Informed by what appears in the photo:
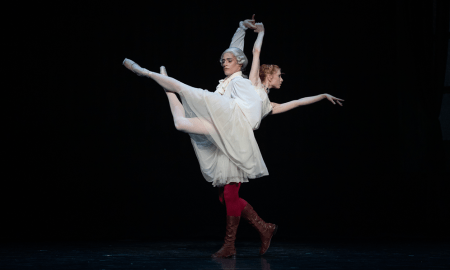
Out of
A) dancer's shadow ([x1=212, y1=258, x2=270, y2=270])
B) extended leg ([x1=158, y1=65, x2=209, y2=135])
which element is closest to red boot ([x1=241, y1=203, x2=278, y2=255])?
dancer's shadow ([x1=212, y1=258, x2=270, y2=270])

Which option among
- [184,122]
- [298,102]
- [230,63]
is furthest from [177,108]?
[298,102]

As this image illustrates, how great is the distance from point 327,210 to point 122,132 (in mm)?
1944

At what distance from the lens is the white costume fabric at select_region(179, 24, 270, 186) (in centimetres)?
269

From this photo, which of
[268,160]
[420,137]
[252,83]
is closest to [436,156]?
[420,137]

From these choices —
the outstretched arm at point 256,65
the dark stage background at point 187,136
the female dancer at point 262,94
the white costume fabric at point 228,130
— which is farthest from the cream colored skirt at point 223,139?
the dark stage background at point 187,136

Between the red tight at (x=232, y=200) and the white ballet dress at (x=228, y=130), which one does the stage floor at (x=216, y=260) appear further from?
the white ballet dress at (x=228, y=130)

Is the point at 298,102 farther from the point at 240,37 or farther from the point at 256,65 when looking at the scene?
the point at 240,37

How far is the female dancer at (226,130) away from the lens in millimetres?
2686

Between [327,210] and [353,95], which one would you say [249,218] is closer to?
[327,210]

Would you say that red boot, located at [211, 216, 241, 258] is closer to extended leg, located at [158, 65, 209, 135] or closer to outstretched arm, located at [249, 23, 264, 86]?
extended leg, located at [158, 65, 209, 135]

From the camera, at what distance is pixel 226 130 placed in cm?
271

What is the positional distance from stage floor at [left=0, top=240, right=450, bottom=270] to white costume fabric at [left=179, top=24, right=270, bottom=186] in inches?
19.5

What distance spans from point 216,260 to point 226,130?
28.2 inches

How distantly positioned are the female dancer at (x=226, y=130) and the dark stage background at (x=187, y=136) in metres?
1.37
